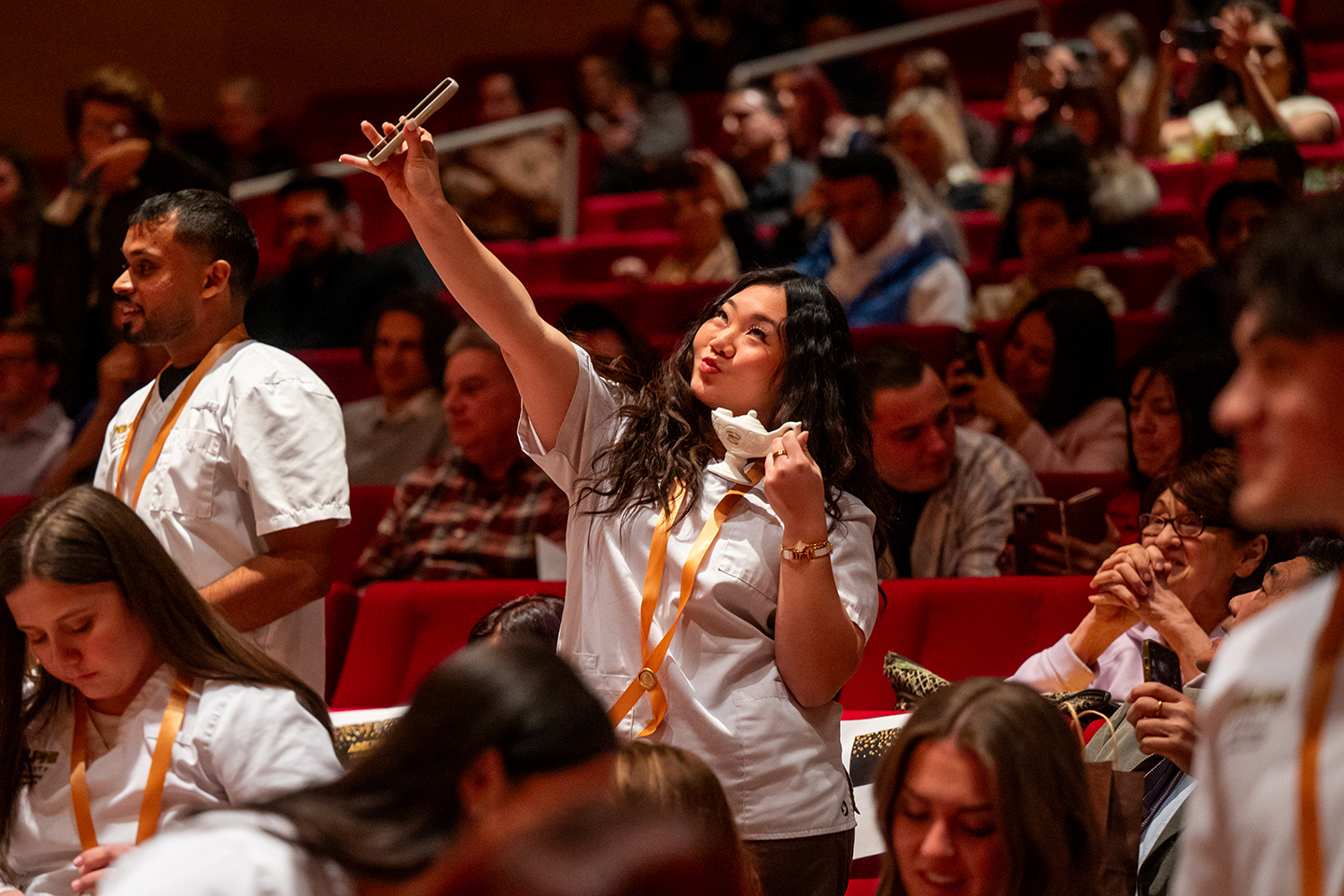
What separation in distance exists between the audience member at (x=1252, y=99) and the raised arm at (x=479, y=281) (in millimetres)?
3421

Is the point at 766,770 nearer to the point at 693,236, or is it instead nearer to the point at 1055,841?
the point at 1055,841

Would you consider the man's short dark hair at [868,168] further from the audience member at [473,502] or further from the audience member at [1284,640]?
the audience member at [1284,640]

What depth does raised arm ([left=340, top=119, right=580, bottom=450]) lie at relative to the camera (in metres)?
1.75

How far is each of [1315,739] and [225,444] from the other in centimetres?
159

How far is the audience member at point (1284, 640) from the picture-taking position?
0.92 m

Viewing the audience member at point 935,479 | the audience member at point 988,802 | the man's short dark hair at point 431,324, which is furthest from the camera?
the man's short dark hair at point 431,324

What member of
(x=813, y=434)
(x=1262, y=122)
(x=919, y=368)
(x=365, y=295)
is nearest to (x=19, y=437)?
(x=365, y=295)

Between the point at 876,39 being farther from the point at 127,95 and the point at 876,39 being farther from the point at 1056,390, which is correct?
the point at 1056,390

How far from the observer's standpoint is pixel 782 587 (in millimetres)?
1751

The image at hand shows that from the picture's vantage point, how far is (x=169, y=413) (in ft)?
7.20

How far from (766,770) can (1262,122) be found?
3.64m

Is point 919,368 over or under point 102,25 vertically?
under

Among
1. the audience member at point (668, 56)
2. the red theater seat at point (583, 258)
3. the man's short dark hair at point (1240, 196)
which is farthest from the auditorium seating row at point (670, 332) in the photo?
the audience member at point (668, 56)

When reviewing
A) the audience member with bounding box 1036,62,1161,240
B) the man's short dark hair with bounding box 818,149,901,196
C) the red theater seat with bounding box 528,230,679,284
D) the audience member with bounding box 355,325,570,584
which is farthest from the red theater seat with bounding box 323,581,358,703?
the red theater seat with bounding box 528,230,679,284
